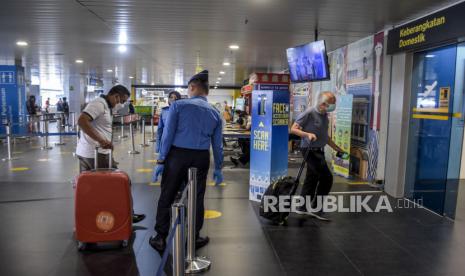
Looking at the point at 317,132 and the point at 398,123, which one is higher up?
the point at 398,123

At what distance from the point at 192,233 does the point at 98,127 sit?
154 centimetres

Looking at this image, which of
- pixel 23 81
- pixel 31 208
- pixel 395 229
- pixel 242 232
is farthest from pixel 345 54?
pixel 23 81

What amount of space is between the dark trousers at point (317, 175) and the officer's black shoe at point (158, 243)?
6.85 ft

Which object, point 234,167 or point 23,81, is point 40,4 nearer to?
point 234,167

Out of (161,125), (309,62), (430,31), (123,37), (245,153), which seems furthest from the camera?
(245,153)

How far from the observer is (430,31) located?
497 centimetres

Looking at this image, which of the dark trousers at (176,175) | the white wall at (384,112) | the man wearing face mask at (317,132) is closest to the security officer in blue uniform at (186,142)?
the dark trousers at (176,175)

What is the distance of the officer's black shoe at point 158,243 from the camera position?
144 inches

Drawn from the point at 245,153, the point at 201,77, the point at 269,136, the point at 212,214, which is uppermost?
the point at 201,77

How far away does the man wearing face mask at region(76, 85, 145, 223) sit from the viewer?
374 centimetres

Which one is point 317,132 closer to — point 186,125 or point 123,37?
point 186,125

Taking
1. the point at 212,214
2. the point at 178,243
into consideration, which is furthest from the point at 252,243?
the point at 178,243

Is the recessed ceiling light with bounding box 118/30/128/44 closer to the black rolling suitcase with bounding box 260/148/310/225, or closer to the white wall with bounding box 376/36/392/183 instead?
the black rolling suitcase with bounding box 260/148/310/225

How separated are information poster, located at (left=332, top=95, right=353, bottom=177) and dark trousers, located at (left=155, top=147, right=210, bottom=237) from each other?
4600 mm
